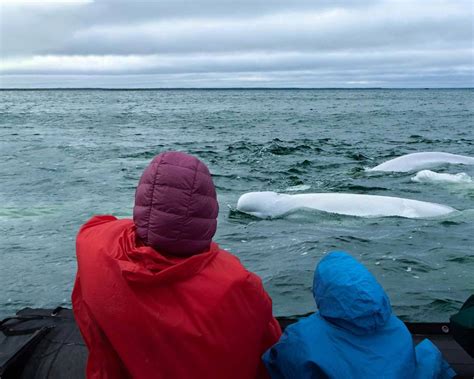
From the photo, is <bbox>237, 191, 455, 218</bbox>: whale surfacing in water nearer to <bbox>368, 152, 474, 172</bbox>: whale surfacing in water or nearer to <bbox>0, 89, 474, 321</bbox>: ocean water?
<bbox>0, 89, 474, 321</bbox>: ocean water

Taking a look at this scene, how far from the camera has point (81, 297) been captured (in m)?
2.96

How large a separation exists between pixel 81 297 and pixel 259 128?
4017cm

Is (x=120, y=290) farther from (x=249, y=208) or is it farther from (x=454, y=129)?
(x=454, y=129)

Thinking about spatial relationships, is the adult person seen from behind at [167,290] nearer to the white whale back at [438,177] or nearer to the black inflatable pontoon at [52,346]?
the black inflatable pontoon at [52,346]

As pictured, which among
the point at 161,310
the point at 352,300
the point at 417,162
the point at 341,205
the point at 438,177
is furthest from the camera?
the point at 417,162

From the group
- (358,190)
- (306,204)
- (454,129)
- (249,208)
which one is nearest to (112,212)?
(249,208)

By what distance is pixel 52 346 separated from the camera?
172 inches

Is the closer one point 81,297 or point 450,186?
point 81,297

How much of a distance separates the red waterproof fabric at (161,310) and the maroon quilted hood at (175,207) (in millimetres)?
72

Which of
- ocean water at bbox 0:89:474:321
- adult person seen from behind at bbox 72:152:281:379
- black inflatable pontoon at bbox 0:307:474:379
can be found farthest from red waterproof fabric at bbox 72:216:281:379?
ocean water at bbox 0:89:474:321

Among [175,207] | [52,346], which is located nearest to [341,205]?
[52,346]

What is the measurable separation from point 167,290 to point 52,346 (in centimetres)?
215

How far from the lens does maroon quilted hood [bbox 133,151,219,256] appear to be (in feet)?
8.90

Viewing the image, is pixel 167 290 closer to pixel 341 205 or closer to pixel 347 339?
pixel 347 339
